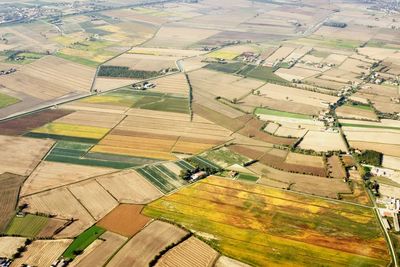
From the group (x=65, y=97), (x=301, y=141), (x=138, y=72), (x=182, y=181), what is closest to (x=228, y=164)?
(x=182, y=181)

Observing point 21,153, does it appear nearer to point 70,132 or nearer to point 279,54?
point 70,132

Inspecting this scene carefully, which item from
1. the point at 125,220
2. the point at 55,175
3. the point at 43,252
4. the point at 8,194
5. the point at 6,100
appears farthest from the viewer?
the point at 6,100

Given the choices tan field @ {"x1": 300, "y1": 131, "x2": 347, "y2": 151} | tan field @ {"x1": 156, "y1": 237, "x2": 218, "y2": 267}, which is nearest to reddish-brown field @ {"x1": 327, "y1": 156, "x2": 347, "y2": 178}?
tan field @ {"x1": 300, "y1": 131, "x2": 347, "y2": 151}

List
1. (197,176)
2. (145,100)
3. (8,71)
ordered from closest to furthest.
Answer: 1. (197,176)
2. (145,100)
3. (8,71)

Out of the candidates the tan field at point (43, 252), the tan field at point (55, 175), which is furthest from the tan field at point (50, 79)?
the tan field at point (43, 252)

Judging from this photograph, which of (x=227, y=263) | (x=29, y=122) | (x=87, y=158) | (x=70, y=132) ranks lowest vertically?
(x=227, y=263)

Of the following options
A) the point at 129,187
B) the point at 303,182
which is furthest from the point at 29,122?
the point at 303,182

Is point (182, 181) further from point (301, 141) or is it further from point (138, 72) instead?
point (138, 72)
